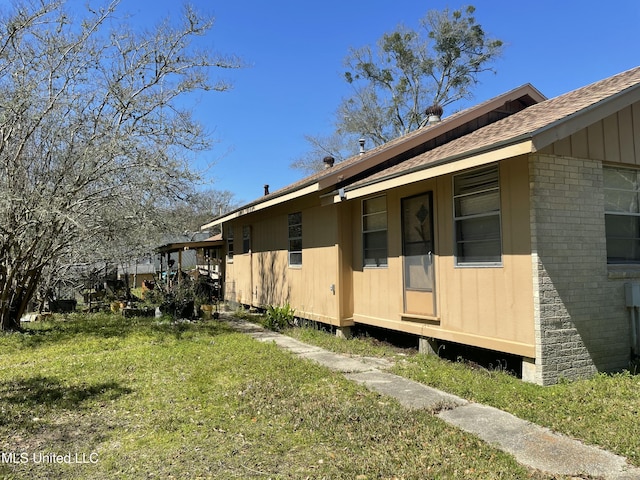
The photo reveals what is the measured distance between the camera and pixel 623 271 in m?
5.72

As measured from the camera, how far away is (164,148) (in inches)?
372

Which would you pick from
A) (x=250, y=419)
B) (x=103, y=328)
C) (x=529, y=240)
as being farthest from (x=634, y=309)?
(x=103, y=328)

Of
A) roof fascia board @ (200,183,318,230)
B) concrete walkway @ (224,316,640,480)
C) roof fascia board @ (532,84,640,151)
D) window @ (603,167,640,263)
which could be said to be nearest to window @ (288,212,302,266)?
roof fascia board @ (200,183,318,230)

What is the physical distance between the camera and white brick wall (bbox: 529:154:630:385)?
16.6 feet

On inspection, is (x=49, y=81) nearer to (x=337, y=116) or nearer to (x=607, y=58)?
(x=607, y=58)

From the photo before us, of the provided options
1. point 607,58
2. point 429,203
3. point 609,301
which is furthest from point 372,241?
point 607,58

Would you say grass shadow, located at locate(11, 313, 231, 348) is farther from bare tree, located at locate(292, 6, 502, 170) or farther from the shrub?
bare tree, located at locate(292, 6, 502, 170)

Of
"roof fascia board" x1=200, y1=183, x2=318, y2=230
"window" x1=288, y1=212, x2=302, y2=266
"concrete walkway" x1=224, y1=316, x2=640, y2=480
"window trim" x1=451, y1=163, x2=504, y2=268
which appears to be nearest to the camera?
"concrete walkway" x1=224, y1=316, x2=640, y2=480

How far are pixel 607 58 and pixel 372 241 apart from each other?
1369 centimetres

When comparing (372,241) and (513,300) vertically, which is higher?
(372,241)

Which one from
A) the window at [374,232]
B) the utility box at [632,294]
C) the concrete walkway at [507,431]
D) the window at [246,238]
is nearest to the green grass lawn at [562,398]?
the concrete walkway at [507,431]

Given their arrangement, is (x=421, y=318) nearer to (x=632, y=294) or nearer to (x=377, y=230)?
(x=377, y=230)

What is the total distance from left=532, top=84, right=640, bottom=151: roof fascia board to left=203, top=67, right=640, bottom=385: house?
0.02 metres

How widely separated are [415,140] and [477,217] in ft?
8.97
